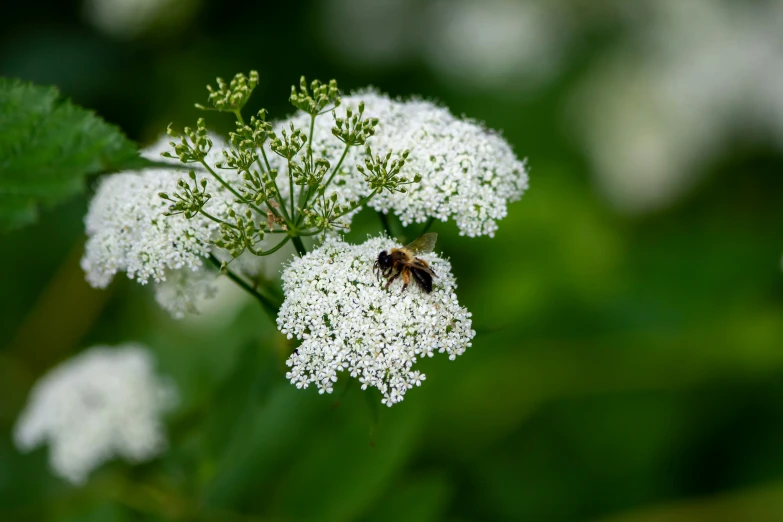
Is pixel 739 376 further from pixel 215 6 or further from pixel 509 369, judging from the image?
pixel 215 6

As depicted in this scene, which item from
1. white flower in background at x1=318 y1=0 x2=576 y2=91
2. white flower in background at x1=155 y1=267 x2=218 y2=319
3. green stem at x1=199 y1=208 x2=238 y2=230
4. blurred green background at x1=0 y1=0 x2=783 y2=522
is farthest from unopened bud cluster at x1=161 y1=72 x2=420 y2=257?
white flower in background at x1=318 y1=0 x2=576 y2=91

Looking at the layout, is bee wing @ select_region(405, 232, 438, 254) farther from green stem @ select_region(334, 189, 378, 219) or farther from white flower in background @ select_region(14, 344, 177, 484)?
white flower in background @ select_region(14, 344, 177, 484)

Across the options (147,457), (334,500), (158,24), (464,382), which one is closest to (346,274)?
(334,500)

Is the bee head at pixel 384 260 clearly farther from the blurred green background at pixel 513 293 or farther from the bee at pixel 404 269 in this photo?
the blurred green background at pixel 513 293

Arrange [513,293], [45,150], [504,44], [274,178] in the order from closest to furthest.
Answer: [45,150], [274,178], [513,293], [504,44]

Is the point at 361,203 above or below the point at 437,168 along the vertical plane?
below

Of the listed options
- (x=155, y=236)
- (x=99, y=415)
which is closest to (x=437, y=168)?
(x=155, y=236)

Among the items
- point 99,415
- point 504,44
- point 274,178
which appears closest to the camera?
point 274,178

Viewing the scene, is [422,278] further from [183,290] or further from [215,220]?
[183,290]
